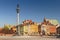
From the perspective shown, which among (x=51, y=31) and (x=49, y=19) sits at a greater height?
(x=49, y=19)

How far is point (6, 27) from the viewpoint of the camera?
11775 cm

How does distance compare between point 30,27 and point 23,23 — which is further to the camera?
point 23,23

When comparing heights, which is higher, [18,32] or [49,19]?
[49,19]

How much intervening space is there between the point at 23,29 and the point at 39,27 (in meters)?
9.28

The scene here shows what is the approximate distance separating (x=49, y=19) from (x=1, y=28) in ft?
111

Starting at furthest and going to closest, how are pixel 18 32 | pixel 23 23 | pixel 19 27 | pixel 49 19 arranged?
1. pixel 49 19
2. pixel 23 23
3. pixel 19 27
4. pixel 18 32

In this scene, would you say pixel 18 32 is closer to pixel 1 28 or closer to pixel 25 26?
pixel 25 26

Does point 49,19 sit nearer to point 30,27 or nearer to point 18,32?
point 30,27

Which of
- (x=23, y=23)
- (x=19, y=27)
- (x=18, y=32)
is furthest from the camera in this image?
(x=23, y=23)

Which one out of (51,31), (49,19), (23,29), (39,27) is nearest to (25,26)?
(23,29)

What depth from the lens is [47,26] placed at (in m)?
98.5

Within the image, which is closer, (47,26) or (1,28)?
(47,26)

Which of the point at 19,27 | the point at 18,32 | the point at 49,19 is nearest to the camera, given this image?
the point at 18,32

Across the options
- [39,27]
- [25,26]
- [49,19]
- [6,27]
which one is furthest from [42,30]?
[6,27]
